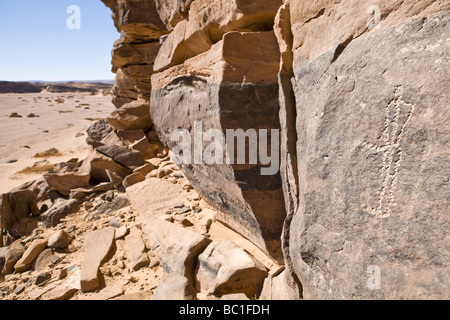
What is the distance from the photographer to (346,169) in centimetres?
124

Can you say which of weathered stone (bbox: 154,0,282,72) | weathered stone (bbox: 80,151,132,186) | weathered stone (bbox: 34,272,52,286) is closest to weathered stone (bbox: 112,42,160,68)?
weathered stone (bbox: 154,0,282,72)

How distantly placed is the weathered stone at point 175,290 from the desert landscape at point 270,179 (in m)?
0.01

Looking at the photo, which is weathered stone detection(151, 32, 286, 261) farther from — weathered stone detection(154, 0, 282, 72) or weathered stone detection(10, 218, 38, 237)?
weathered stone detection(10, 218, 38, 237)

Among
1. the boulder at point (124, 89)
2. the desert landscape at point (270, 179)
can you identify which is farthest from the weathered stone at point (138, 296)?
the boulder at point (124, 89)

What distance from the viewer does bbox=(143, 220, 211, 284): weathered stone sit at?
7.16 feet

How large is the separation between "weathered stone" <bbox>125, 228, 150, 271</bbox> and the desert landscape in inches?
0.8

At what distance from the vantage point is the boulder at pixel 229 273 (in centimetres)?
194

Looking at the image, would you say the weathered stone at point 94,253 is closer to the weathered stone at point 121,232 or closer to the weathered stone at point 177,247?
the weathered stone at point 121,232

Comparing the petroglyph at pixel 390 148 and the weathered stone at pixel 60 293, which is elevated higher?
the petroglyph at pixel 390 148

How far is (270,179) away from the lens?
2254 millimetres

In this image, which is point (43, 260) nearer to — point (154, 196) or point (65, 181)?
point (154, 196)

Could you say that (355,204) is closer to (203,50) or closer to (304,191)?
(304,191)
